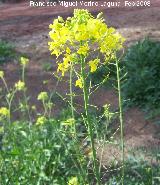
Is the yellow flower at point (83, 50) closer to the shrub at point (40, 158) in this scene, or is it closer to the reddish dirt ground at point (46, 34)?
the shrub at point (40, 158)

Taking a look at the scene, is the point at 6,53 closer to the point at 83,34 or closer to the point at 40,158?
the point at 40,158

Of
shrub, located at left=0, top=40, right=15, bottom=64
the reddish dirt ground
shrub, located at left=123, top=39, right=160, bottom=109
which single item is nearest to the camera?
the reddish dirt ground

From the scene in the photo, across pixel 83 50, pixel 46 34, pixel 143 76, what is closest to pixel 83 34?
pixel 83 50

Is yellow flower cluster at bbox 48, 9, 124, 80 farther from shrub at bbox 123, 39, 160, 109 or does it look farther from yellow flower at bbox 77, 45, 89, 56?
shrub at bbox 123, 39, 160, 109

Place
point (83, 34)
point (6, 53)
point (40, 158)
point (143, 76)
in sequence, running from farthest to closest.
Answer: point (6, 53) → point (143, 76) → point (40, 158) → point (83, 34)

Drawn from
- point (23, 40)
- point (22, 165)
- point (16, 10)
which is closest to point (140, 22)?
point (23, 40)

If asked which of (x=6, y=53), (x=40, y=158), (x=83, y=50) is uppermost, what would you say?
(x=83, y=50)

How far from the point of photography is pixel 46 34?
7691 millimetres

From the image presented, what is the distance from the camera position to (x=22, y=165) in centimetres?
325

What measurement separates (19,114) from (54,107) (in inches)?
14.3

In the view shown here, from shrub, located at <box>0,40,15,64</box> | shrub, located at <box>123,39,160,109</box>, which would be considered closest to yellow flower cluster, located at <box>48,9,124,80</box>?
shrub, located at <box>123,39,160,109</box>

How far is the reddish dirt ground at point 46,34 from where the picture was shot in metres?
4.21

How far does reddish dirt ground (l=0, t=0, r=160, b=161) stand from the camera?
421 centimetres

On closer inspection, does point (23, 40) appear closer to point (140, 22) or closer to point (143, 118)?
point (140, 22)
